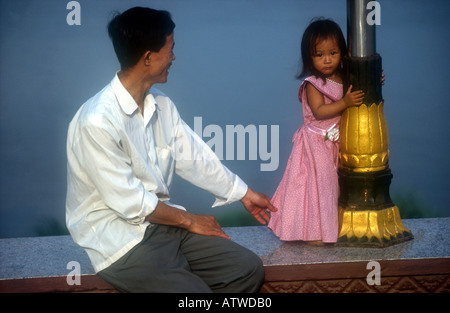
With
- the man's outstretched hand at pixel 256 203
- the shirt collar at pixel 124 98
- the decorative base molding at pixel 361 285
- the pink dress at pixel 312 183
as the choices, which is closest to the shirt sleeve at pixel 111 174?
the shirt collar at pixel 124 98

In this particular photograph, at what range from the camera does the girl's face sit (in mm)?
3699

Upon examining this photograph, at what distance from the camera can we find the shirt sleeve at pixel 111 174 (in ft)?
10.1

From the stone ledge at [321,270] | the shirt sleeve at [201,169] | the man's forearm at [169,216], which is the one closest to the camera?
the man's forearm at [169,216]

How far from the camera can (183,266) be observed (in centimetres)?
319

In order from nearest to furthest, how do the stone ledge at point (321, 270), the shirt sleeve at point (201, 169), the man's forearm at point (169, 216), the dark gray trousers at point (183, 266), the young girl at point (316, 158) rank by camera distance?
the dark gray trousers at point (183, 266), the man's forearm at point (169, 216), the stone ledge at point (321, 270), the shirt sleeve at point (201, 169), the young girl at point (316, 158)

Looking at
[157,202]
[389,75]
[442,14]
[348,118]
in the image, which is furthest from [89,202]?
[442,14]

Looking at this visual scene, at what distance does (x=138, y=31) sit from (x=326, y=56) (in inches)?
41.9

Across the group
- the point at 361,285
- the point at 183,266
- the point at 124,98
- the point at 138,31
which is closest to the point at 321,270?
the point at 361,285

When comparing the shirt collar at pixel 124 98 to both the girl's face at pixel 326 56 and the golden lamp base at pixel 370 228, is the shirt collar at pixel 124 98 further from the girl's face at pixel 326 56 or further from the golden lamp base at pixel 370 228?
the golden lamp base at pixel 370 228

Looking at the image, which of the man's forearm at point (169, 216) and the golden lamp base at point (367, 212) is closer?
the man's forearm at point (169, 216)

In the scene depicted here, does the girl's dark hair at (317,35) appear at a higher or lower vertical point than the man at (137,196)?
higher

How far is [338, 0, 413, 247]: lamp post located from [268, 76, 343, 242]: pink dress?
7cm

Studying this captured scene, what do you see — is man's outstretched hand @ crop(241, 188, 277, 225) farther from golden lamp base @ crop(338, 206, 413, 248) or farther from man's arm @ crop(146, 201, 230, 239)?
golden lamp base @ crop(338, 206, 413, 248)

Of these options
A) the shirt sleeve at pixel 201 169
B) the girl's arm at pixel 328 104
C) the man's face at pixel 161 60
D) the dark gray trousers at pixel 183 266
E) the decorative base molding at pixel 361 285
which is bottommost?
the decorative base molding at pixel 361 285
